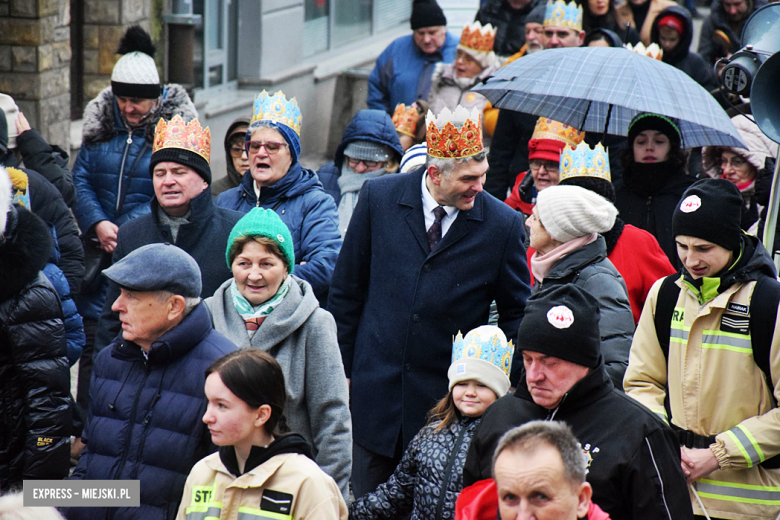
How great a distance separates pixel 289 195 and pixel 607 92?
5.64 ft

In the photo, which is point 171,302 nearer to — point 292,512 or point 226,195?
point 292,512

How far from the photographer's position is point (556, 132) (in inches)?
241

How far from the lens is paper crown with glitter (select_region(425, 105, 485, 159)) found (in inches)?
173

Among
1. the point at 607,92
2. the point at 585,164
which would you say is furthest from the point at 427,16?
the point at 585,164

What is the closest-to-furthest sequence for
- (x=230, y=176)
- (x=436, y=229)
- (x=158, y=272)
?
(x=158, y=272) < (x=436, y=229) < (x=230, y=176)

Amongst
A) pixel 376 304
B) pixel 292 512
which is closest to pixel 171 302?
pixel 292 512

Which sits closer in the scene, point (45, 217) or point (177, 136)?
point (177, 136)

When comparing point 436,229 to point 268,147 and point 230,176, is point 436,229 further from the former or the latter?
point 230,176

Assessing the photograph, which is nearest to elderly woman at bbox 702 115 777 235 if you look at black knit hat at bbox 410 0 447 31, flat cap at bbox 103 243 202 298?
black knit hat at bbox 410 0 447 31

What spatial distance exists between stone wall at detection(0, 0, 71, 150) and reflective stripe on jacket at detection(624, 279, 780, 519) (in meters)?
6.15

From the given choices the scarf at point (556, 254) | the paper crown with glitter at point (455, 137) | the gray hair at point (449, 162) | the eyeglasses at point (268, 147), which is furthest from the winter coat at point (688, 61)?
the scarf at point (556, 254)

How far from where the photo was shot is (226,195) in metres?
5.54

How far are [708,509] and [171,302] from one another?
2116 millimetres

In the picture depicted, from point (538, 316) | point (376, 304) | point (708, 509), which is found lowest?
point (708, 509)
